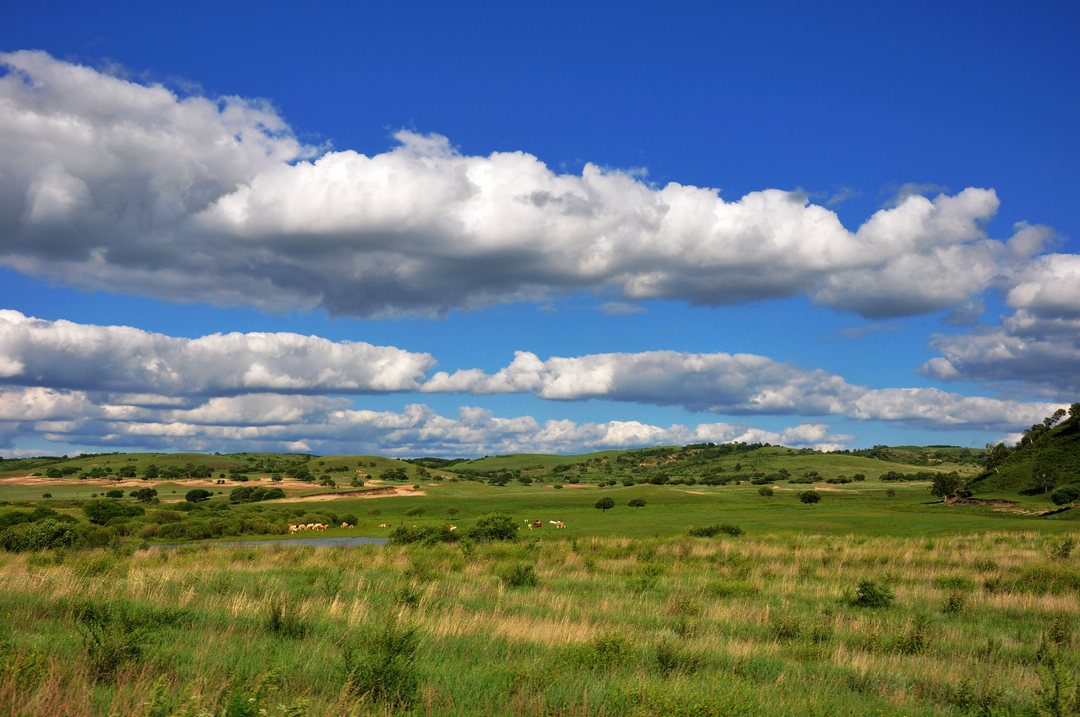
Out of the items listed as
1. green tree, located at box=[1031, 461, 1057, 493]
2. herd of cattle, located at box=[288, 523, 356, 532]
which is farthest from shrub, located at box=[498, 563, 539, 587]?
green tree, located at box=[1031, 461, 1057, 493]

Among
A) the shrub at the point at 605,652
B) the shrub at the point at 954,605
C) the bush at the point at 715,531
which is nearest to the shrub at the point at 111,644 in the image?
the shrub at the point at 605,652

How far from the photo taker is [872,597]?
58.5 feet

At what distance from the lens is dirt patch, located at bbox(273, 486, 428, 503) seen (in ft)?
319

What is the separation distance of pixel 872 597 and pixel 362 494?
92646 mm

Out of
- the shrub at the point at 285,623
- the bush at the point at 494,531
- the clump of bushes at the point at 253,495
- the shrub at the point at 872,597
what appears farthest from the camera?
the clump of bushes at the point at 253,495

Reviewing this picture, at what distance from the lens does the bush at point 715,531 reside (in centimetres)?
4184

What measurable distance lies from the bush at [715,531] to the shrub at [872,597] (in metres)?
23.4

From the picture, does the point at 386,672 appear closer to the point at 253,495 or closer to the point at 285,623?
the point at 285,623

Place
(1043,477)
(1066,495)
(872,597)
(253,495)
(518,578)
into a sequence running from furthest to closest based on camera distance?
(253,495) → (1043,477) → (1066,495) → (518,578) → (872,597)

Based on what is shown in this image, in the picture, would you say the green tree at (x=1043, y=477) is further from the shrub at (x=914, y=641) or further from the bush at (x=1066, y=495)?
the shrub at (x=914, y=641)

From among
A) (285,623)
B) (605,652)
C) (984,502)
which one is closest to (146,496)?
(285,623)

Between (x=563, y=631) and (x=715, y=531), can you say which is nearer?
(x=563, y=631)

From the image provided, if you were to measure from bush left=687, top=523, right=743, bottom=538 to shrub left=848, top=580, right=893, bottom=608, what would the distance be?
23376 mm

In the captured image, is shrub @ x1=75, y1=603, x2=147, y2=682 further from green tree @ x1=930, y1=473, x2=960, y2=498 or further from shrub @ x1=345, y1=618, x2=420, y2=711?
green tree @ x1=930, y1=473, x2=960, y2=498
